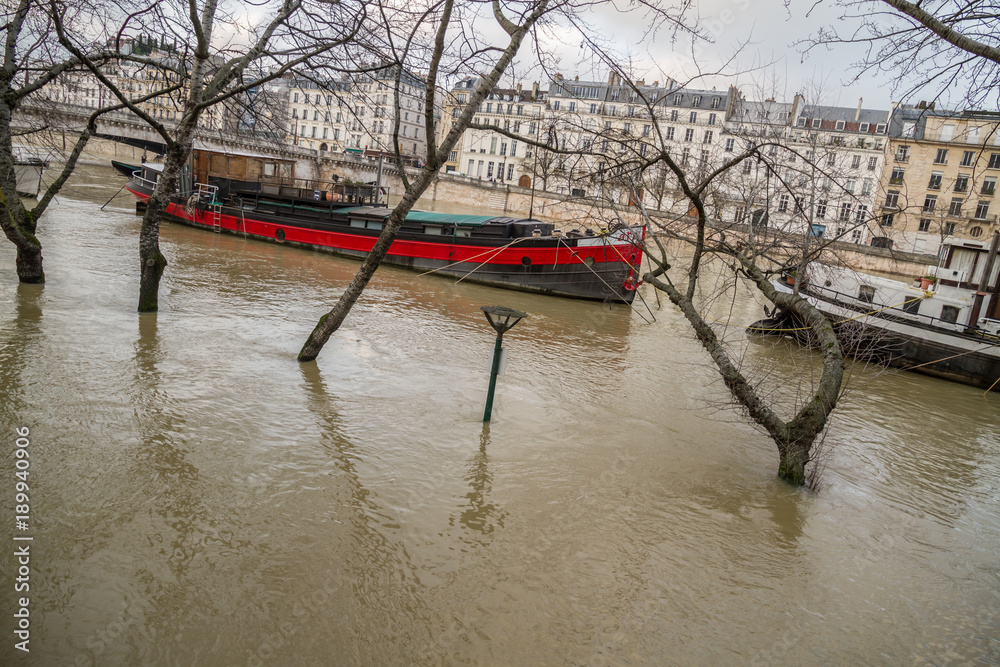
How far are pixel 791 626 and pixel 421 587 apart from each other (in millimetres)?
2634

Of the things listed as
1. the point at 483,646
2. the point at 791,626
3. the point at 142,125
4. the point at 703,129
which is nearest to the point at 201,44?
the point at 483,646

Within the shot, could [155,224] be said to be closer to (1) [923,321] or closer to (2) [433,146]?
(2) [433,146]

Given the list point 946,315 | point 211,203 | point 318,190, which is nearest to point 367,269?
point 946,315

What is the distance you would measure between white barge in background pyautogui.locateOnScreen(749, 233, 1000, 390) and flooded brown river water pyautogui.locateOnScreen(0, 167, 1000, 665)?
4655 millimetres

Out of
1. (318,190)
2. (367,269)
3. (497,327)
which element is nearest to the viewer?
(497,327)

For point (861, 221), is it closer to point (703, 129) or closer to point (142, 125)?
point (142, 125)

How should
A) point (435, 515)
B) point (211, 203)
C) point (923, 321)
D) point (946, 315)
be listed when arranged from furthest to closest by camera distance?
point (211, 203), point (946, 315), point (923, 321), point (435, 515)

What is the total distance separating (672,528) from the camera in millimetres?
5734

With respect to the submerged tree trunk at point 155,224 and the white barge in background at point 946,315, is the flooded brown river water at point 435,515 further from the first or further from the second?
the white barge in background at point 946,315

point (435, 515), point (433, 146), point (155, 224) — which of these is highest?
point (433, 146)

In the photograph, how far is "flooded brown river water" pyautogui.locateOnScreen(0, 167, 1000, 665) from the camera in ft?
13.1

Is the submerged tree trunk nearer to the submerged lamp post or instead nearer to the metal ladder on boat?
the submerged lamp post

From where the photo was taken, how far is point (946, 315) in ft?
52.6

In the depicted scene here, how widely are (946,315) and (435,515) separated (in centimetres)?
1595
